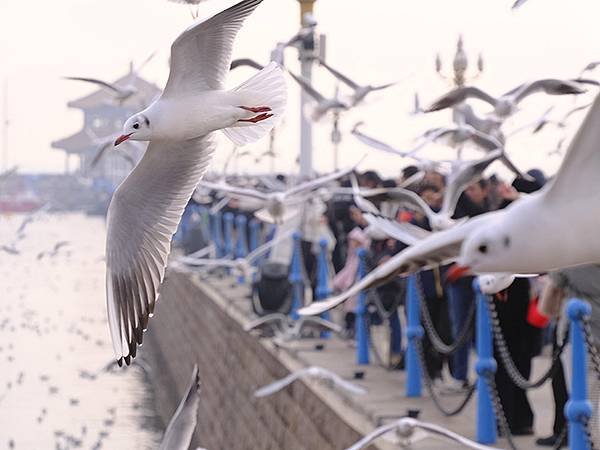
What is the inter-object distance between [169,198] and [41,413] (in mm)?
15746

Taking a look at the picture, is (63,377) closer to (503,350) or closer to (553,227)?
(503,350)

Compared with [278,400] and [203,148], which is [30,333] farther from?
[203,148]

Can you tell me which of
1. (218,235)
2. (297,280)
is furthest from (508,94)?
(218,235)

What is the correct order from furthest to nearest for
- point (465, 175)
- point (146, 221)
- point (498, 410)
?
point (498, 410) → point (465, 175) → point (146, 221)

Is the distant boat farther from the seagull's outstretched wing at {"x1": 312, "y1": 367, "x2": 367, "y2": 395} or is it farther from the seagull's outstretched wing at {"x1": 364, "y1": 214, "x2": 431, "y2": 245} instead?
the seagull's outstretched wing at {"x1": 364, "y1": 214, "x2": 431, "y2": 245}

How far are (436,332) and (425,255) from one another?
17.8 feet

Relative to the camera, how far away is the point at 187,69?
2.75 m

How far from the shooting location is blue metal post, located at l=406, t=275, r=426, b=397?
23.1ft

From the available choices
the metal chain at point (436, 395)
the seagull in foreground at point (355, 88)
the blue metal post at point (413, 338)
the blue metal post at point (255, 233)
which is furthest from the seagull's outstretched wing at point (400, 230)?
the blue metal post at point (255, 233)

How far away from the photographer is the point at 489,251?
205 cm

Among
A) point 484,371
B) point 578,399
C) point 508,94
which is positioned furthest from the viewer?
point 508,94

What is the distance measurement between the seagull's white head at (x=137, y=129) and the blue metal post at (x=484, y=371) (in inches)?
126

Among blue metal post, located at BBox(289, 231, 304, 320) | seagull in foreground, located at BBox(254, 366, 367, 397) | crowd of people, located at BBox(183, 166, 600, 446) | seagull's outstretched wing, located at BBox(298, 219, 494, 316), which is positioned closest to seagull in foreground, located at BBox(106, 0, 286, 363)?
seagull's outstretched wing, located at BBox(298, 219, 494, 316)

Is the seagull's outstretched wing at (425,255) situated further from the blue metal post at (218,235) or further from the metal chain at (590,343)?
the blue metal post at (218,235)
